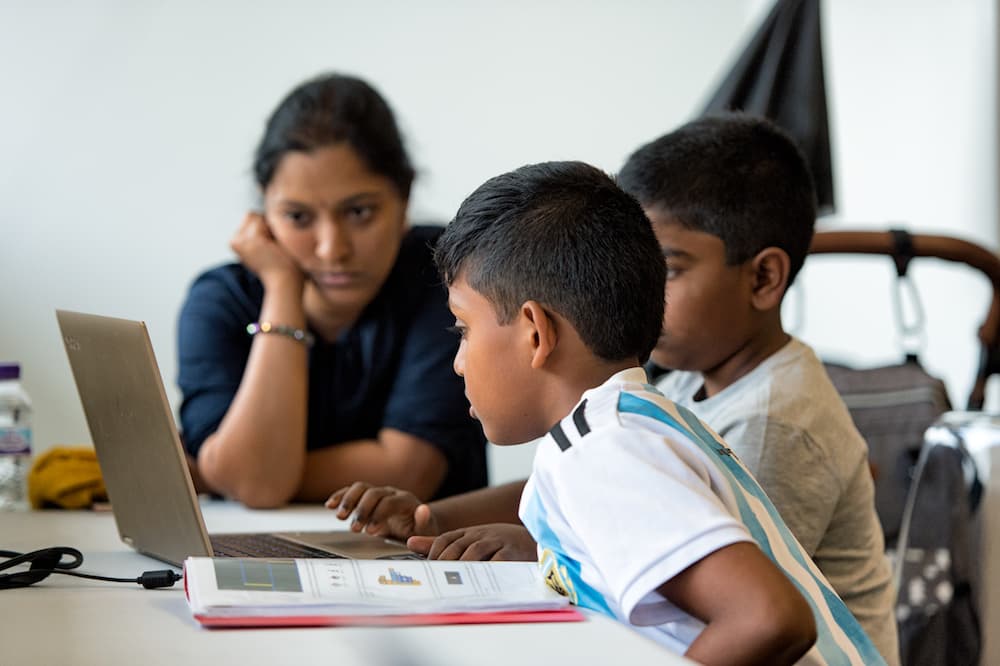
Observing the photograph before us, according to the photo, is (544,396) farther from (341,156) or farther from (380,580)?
(341,156)

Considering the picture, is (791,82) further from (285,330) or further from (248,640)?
(248,640)

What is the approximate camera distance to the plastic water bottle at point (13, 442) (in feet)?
5.25

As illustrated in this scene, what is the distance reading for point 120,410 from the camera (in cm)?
109

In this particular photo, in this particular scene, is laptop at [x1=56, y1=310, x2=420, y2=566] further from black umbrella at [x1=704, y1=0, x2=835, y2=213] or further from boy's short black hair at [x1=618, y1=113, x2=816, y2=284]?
black umbrella at [x1=704, y1=0, x2=835, y2=213]

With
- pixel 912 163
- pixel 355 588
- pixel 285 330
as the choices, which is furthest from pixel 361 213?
pixel 912 163

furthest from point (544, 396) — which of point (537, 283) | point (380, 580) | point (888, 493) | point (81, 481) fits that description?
point (888, 493)

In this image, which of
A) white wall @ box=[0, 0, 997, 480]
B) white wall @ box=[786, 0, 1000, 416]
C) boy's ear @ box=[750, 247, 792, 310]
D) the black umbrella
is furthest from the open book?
white wall @ box=[786, 0, 1000, 416]

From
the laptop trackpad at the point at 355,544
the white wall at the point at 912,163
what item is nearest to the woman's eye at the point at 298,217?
the laptop trackpad at the point at 355,544

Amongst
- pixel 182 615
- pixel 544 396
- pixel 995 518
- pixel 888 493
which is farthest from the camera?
pixel 888 493

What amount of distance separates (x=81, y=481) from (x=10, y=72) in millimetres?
1334

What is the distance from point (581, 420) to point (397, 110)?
213cm

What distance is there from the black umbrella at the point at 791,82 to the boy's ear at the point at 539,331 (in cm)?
155

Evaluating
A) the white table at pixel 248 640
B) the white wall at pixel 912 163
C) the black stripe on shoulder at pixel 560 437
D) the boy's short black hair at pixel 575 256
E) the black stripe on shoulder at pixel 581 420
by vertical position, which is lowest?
the white wall at pixel 912 163

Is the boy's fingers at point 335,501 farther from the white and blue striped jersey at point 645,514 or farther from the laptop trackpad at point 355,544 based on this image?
the white and blue striped jersey at point 645,514
